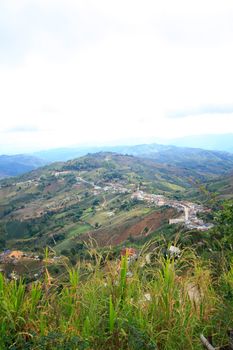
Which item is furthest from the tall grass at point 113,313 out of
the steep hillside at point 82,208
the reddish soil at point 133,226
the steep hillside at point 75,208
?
the reddish soil at point 133,226

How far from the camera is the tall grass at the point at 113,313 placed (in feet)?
9.95

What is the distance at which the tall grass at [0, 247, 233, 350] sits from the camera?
3031mm

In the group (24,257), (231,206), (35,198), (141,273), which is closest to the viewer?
(141,273)

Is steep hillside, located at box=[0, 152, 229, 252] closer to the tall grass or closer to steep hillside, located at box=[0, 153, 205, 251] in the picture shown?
steep hillside, located at box=[0, 153, 205, 251]

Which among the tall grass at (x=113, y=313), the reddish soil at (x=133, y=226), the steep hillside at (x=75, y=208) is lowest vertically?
A: the steep hillside at (x=75, y=208)

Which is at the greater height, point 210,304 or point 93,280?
point 93,280

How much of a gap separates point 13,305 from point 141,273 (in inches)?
60.8

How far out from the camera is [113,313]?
10.1 ft

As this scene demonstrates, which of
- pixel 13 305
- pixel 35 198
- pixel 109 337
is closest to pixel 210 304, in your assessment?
pixel 109 337

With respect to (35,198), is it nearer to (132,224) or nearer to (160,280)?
(132,224)

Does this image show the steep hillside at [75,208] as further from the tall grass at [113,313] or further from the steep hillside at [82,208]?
the tall grass at [113,313]

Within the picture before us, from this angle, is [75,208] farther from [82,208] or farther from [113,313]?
[113,313]

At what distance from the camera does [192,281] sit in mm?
4020

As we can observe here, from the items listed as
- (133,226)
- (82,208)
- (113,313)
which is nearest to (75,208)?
(82,208)
